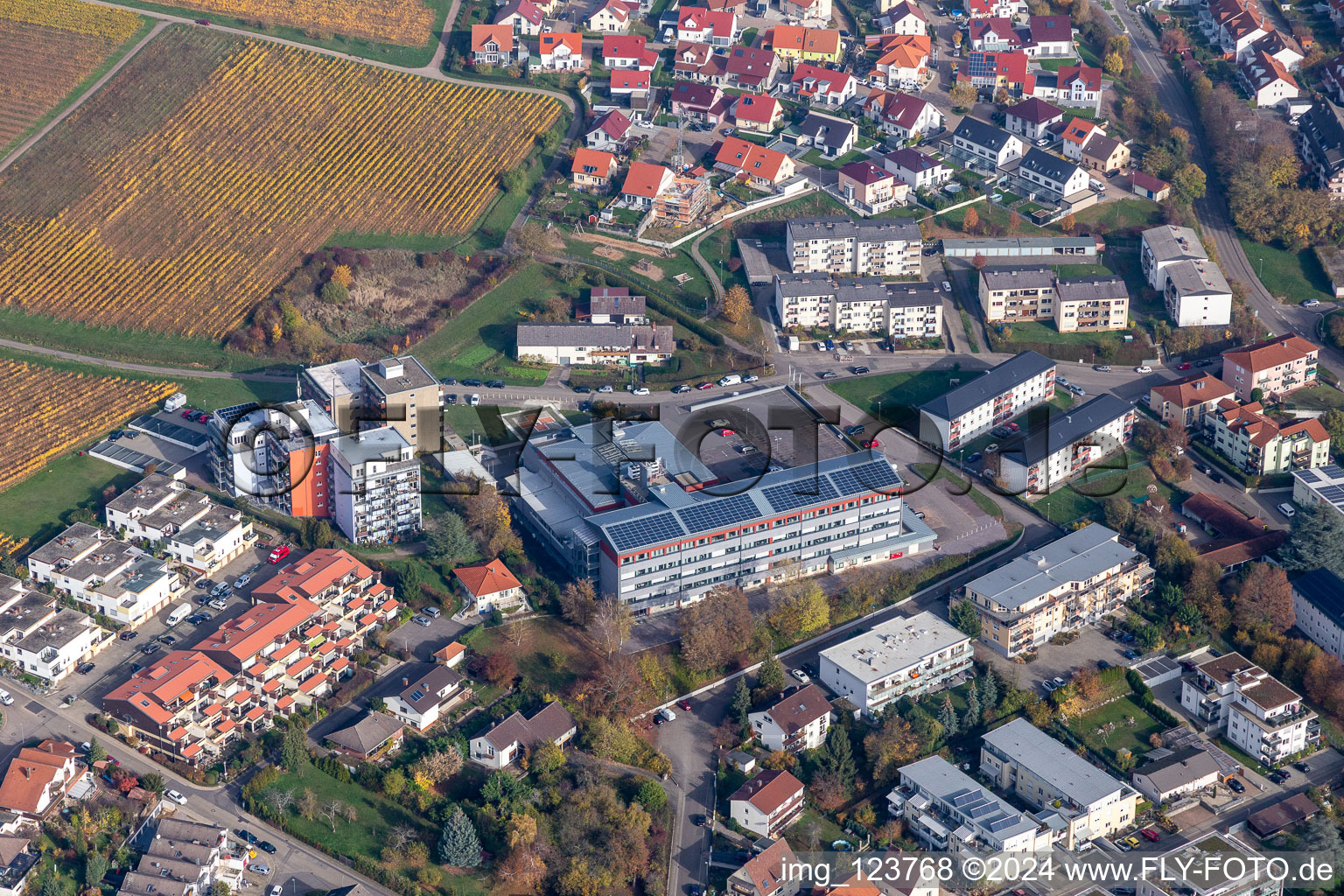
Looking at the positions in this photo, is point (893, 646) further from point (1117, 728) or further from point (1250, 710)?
point (1250, 710)

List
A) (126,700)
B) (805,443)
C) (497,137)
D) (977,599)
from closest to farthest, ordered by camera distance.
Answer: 1. (126,700)
2. (977,599)
3. (805,443)
4. (497,137)

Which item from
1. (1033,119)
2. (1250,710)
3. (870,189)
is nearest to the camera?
(1250,710)

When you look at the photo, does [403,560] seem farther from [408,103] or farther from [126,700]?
[408,103]

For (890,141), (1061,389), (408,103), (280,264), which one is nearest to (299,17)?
(408,103)

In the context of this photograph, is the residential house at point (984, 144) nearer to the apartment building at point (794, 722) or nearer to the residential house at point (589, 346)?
the residential house at point (589, 346)

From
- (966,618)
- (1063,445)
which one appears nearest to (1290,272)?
(1063,445)

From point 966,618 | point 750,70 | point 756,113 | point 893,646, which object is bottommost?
point 893,646

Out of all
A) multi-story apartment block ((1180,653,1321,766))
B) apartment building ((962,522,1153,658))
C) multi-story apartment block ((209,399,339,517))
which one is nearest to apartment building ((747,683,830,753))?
apartment building ((962,522,1153,658))
